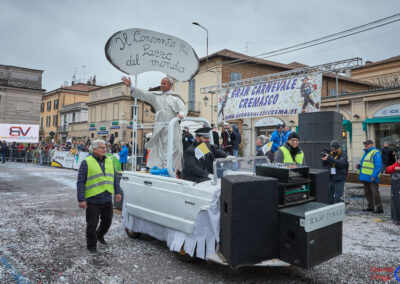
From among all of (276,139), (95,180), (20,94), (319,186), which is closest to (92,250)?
(95,180)

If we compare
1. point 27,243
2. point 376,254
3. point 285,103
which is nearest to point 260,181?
point 376,254

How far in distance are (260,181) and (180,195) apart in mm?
1281

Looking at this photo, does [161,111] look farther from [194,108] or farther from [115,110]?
[115,110]

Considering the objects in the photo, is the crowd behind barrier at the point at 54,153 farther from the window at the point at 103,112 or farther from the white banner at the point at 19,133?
the window at the point at 103,112

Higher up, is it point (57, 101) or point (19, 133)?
point (57, 101)

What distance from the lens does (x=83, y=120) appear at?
51.1m

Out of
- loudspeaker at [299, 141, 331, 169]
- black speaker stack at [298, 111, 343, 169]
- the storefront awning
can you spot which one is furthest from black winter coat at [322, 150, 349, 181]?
the storefront awning

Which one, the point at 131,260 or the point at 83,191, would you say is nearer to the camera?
the point at 131,260

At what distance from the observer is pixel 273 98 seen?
14.2 meters

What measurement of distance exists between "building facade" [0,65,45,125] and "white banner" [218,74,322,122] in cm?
2910

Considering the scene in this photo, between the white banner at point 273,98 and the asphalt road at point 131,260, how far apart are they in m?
7.47

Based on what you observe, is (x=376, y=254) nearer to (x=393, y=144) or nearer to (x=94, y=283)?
(x=94, y=283)

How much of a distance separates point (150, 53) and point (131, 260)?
Answer: 3.74m

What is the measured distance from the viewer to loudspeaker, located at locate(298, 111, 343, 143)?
29.9ft
